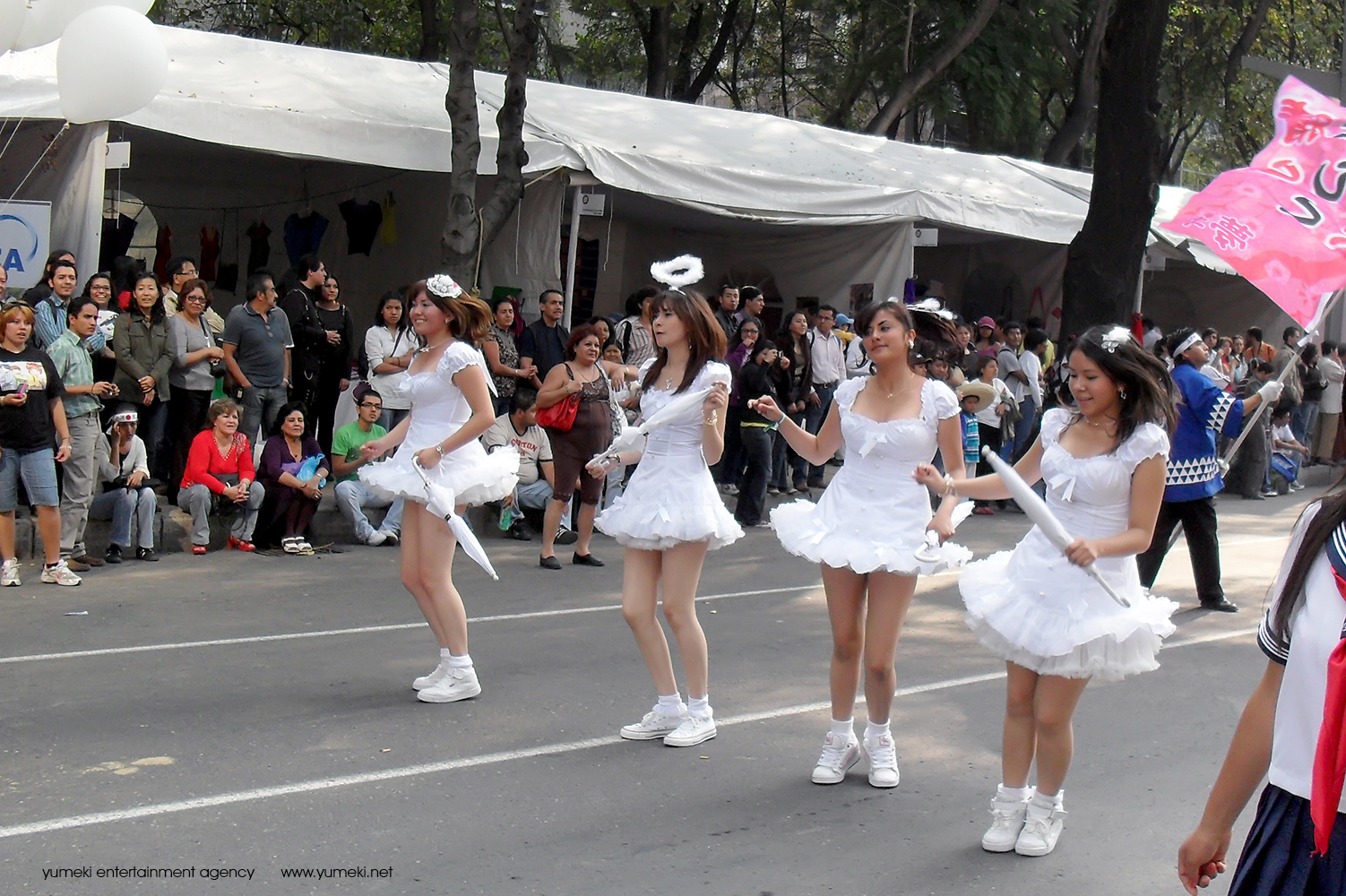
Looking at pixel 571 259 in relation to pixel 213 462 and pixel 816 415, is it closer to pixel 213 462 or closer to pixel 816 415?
pixel 816 415

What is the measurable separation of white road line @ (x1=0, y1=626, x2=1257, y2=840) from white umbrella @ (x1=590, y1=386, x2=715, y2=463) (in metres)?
1.32

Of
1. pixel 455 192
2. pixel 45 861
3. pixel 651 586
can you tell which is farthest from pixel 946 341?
pixel 455 192

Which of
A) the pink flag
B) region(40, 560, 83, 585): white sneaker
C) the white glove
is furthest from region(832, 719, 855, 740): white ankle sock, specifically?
region(40, 560, 83, 585): white sneaker

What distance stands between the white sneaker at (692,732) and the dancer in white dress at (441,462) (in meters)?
1.17

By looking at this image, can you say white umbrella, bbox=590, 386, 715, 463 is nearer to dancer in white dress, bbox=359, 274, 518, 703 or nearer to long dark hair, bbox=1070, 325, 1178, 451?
dancer in white dress, bbox=359, 274, 518, 703

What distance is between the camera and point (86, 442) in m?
9.51

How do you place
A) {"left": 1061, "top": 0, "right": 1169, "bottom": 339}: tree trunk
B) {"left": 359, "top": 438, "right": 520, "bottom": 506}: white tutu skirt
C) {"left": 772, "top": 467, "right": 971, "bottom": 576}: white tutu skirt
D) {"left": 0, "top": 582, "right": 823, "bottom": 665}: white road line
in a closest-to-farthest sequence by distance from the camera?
{"left": 772, "top": 467, "right": 971, "bottom": 576}: white tutu skirt → {"left": 359, "top": 438, "right": 520, "bottom": 506}: white tutu skirt → {"left": 0, "top": 582, "right": 823, "bottom": 665}: white road line → {"left": 1061, "top": 0, "right": 1169, "bottom": 339}: tree trunk

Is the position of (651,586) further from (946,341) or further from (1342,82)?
(1342,82)

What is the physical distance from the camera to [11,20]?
8.29m

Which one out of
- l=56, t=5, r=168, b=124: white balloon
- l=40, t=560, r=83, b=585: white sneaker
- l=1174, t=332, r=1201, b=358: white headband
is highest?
l=56, t=5, r=168, b=124: white balloon

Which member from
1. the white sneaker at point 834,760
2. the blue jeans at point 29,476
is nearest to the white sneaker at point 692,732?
the white sneaker at point 834,760

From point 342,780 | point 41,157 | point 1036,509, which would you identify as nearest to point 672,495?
point 342,780

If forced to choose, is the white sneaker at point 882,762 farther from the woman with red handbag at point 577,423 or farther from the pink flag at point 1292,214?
Answer: the woman with red handbag at point 577,423

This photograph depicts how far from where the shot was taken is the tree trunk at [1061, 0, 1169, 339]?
14352mm
